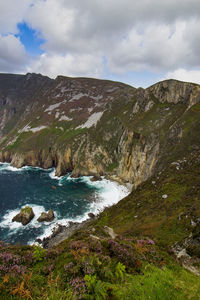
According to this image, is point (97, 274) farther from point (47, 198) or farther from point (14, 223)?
point (47, 198)

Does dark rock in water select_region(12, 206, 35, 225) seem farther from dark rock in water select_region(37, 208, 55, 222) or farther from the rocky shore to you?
the rocky shore

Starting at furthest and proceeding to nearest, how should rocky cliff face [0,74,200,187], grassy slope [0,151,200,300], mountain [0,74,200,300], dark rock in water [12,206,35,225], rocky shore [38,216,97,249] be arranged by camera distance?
rocky cliff face [0,74,200,187], dark rock in water [12,206,35,225], rocky shore [38,216,97,249], mountain [0,74,200,300], grassy slope [0,151,200,300]

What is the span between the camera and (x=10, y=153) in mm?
107938

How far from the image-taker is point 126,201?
3306 cm

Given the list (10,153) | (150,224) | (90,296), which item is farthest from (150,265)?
(10,153)

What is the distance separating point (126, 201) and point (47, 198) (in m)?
33.5

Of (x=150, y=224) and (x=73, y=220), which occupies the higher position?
(x=150, y=224)

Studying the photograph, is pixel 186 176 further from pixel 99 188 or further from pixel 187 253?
pixel 99 188

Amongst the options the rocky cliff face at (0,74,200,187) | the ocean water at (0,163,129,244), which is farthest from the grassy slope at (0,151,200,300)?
the rocky cliff face at (0,74,200,187)

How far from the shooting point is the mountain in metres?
6.25

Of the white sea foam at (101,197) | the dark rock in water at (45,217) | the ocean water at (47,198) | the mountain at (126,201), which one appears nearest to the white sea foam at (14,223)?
the ocean water at (47,198)

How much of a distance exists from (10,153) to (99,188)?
241 feet

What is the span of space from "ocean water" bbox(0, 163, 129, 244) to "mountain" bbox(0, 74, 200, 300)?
848 cm

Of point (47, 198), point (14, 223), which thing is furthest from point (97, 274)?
point (47, 198)
